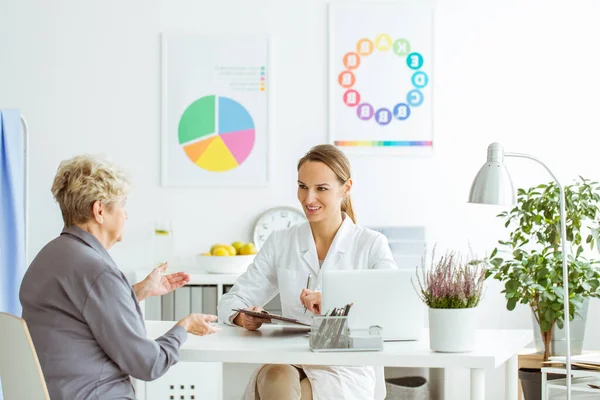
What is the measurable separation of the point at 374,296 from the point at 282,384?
425 millimetres

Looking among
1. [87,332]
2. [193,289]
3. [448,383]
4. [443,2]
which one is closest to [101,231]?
[87,332]

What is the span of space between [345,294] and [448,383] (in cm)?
208

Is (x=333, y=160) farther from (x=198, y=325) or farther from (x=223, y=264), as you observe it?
(x=223, y=264)

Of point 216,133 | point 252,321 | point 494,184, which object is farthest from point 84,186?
point 216,133

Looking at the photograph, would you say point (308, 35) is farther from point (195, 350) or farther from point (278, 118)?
point (195, 350)

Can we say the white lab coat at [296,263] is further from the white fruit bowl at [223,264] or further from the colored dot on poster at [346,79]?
the colored dot on poster at [346,79]

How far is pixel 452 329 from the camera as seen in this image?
221cm

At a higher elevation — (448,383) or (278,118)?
(278,118)

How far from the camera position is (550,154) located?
4.45m

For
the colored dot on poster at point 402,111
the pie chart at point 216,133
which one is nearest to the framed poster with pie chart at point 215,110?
the pie chart at point 216,133

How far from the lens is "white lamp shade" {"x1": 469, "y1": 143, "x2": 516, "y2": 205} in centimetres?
239

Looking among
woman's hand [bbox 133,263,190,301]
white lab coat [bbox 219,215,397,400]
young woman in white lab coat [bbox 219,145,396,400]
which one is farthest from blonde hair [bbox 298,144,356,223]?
woman's hand [bbox 133,263,190,301]

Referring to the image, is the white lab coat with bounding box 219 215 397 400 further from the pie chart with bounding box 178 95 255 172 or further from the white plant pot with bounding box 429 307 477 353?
the pie chart with bounding box 178 95 255 172

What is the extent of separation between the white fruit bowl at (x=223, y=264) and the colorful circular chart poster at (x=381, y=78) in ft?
2.75
